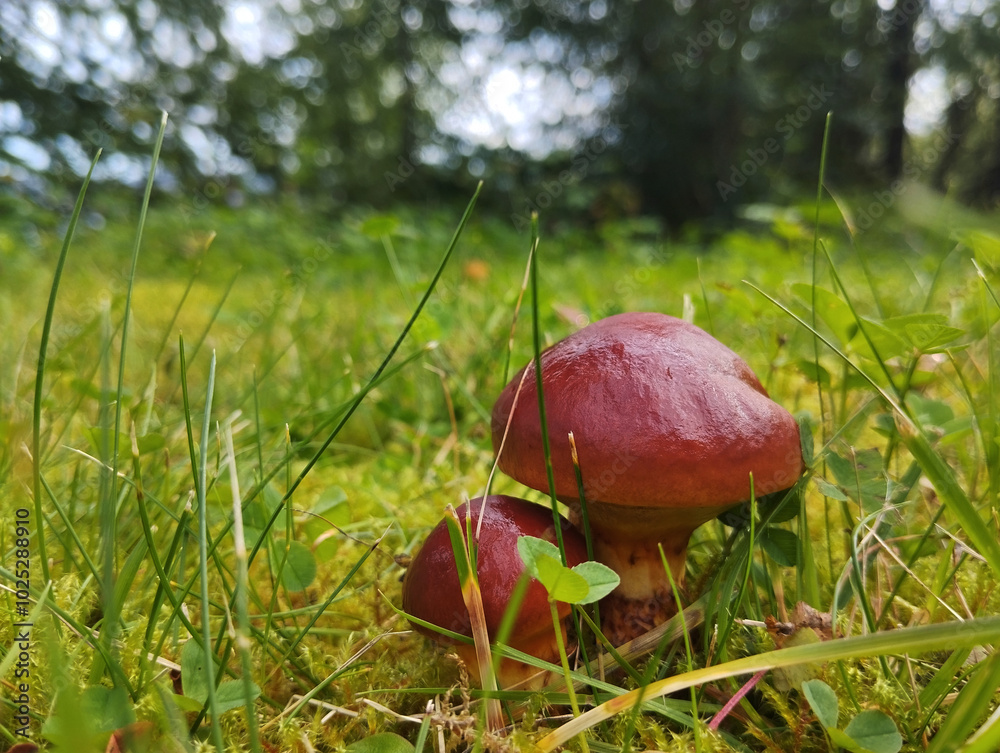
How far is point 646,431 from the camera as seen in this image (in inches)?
34.3

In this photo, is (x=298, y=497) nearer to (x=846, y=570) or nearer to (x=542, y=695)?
(x=542, y=695)

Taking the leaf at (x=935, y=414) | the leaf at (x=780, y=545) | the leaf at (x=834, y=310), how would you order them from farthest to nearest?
the leaf at (x=935, y=414) < the leaf at (x=834, y=310) < the leaf at (x=780, y=545)

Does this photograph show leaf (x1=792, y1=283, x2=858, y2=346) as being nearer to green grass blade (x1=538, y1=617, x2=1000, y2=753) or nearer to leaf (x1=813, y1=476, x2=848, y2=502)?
leaf (x1=813, y1=476, x2=848, y2=502)

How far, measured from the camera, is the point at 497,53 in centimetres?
1190

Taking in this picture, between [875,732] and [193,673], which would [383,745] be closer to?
[193,673]

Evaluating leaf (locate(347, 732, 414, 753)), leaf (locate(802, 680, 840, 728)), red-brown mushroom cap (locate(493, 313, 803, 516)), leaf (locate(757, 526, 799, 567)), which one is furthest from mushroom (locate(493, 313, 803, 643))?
leaf (locate(347, 732, 414, 753))

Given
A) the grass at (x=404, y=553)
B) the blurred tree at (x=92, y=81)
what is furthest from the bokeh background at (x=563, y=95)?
the grass at (x=404, y=553)

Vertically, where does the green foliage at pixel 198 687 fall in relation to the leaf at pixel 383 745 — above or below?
above

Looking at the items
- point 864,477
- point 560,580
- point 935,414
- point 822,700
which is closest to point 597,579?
point 560,580

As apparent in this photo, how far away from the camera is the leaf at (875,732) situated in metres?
0.78

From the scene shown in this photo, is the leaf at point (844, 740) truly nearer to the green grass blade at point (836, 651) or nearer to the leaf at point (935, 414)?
the green grass blade at point (836, 651)

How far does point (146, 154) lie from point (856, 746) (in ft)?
26.7

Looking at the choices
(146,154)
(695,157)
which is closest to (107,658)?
(146,154)

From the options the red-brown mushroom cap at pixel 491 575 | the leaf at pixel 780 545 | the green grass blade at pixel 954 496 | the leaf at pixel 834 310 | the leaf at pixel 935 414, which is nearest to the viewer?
the green grass blade at pixel 954 496
